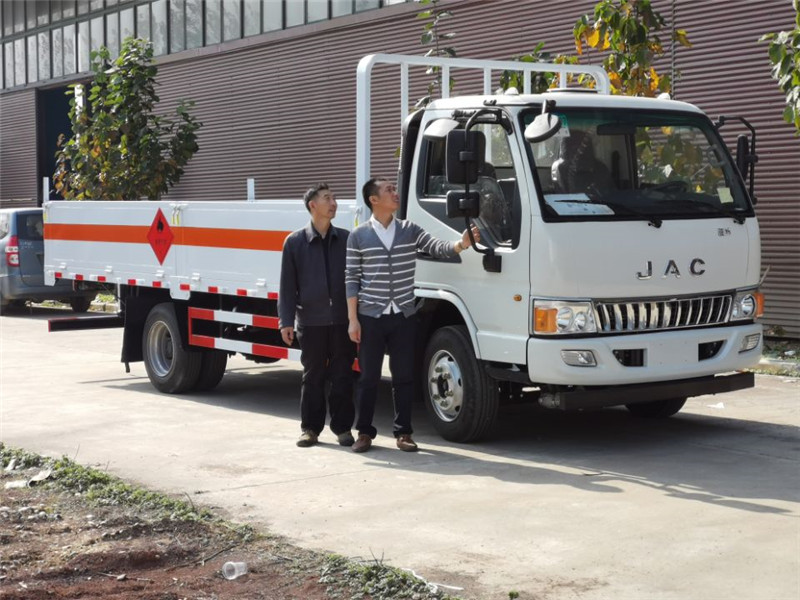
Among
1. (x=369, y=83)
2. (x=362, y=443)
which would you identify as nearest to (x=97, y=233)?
(x=369, y=83)

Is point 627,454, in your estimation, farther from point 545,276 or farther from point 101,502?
point 101,502

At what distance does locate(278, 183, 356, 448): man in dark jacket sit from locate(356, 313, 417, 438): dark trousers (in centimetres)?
29

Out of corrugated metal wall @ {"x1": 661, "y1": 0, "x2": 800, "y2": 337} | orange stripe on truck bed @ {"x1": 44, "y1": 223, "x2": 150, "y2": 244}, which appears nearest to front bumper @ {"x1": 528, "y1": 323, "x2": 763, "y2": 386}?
orange stripe on truck bed @ {"x1": 44, "y1": 223, "x2": 150, "y2": 244}

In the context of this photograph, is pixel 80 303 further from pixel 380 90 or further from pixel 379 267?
pixel 379 267

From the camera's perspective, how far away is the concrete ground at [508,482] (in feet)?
19.9

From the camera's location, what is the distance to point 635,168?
9.20 m

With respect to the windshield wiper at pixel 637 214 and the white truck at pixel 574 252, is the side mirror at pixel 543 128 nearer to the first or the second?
the white truck at pixel 574 252

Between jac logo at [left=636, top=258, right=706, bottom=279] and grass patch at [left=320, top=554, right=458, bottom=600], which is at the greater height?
jac logo at [left=636, top=258, right=706, bottom=279]

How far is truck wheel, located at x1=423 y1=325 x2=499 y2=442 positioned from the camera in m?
9.09

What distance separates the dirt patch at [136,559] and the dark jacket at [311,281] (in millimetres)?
2405

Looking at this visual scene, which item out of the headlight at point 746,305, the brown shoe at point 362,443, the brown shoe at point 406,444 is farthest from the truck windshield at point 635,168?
the brown shoe at point 362,443

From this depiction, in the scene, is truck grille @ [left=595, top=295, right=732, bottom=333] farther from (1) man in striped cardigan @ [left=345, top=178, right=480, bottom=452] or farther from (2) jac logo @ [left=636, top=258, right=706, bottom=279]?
(1) man in striped cardigan @ [left=345, top=178, right=480, bottom=452]

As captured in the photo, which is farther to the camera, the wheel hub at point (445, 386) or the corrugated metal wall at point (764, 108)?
the corrugated metal wall at point (764, 108)

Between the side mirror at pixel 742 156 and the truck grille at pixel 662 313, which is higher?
the side mirror at pixel 742 156
